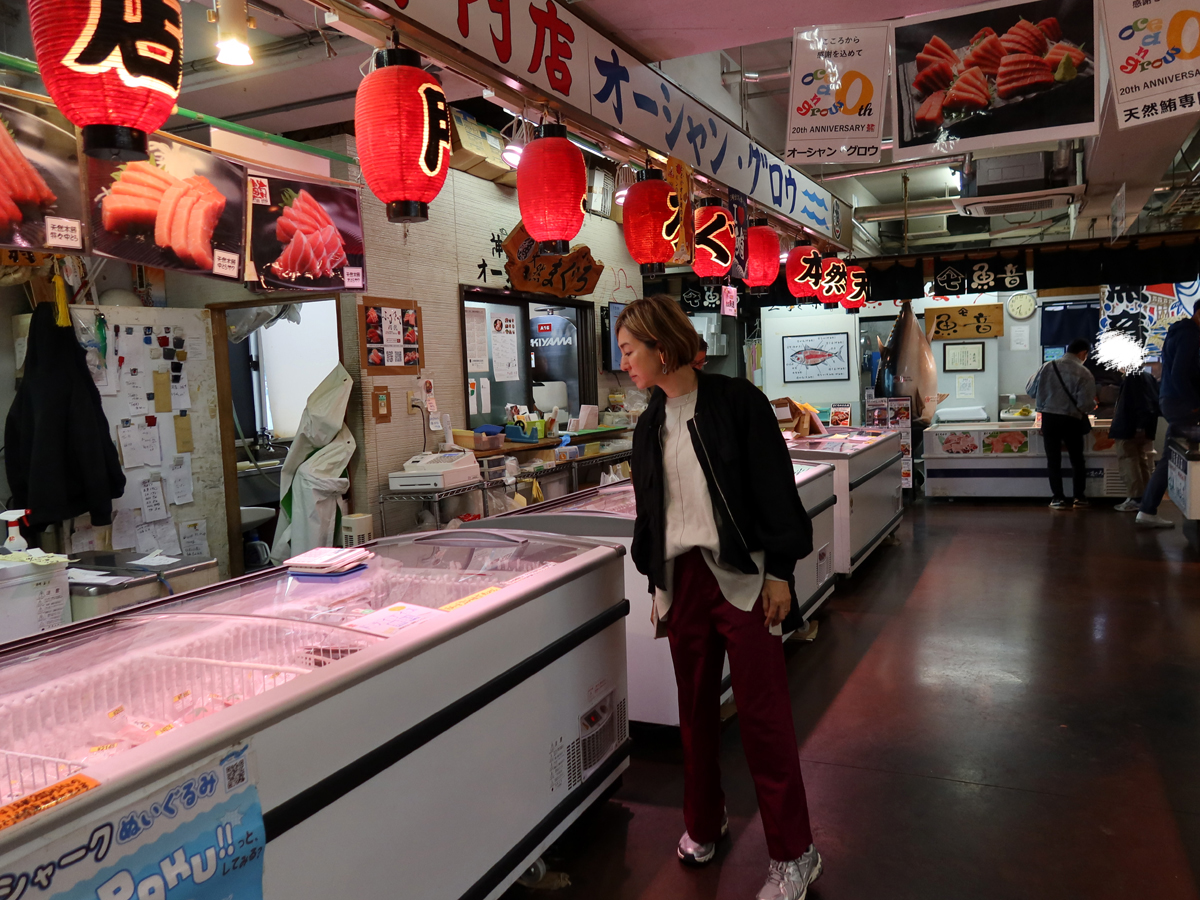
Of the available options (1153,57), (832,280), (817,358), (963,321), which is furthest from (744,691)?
(963,321)

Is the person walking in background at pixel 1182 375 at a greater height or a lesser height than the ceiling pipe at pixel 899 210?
lesser

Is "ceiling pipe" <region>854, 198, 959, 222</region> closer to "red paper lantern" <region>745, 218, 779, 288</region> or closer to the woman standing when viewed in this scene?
"red paper lantern" <region>745, 218, 779, 288</region>

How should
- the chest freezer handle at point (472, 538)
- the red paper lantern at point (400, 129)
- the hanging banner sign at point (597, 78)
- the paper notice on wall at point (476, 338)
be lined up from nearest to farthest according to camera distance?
the red paper lantern at point (400, 129), the chest freezer handle at point (472, 538), the hanging banner sign at point (597, 78), the paper notice on wall at point (476, 338)

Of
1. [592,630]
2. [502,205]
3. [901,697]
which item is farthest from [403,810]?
[502,205]

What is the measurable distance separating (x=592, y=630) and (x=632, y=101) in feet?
11.0

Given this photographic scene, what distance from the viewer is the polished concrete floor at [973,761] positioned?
274 cm

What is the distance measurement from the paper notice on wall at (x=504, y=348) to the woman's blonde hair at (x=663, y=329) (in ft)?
15.5

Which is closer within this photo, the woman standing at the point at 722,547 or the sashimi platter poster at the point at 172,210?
the woman standing at the point at 722,547

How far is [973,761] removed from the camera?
11.5ft

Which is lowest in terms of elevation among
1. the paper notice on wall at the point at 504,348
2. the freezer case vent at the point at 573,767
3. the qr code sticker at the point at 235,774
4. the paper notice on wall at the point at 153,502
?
the freezer case vent at the point at 573,767

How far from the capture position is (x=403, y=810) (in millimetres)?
2033

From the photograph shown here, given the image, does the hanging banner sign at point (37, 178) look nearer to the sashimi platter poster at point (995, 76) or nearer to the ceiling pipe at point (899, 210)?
the sashimi platter poster at point (995, 76)

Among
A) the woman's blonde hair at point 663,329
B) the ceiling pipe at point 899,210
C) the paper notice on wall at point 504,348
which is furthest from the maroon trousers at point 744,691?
the ceiling pipe at point 899,210

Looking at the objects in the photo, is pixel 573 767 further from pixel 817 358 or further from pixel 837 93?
pixel 817 358
